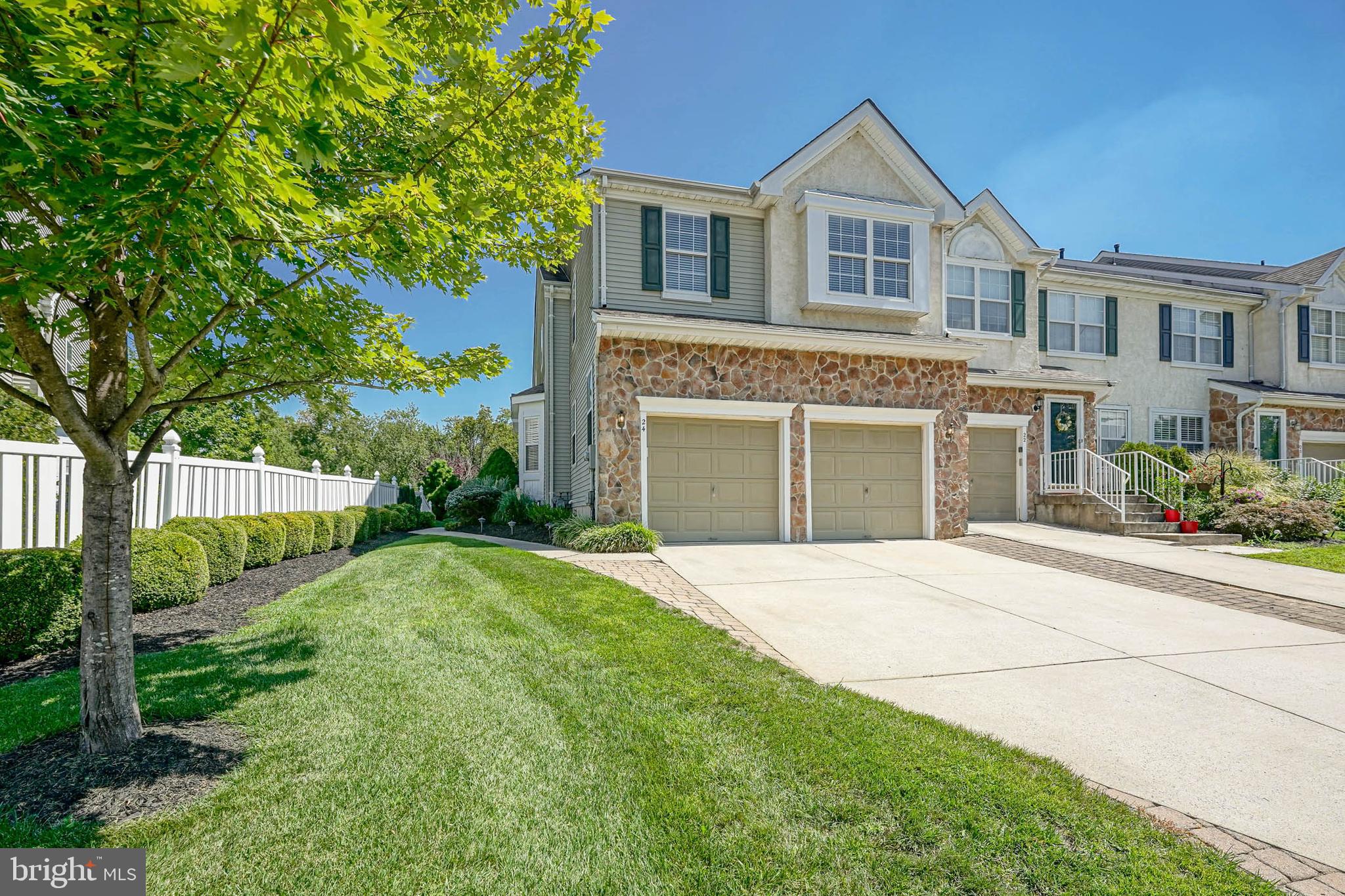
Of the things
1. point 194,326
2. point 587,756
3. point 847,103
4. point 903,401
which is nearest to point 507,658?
point 587,756

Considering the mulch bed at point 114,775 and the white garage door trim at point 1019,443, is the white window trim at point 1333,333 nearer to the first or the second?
the white garage door trim at point 1019,443

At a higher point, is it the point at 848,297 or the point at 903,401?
the point at 848,297

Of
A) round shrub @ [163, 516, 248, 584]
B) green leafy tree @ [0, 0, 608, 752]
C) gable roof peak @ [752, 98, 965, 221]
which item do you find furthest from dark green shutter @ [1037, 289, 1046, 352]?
round shrub @ [163, 516, 248, 584]

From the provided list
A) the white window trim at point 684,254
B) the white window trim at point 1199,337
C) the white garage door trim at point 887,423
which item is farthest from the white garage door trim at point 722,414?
the white window trim at point 1199,337

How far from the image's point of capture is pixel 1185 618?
21.5 feet

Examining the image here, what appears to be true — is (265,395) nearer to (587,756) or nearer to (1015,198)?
(587,756)

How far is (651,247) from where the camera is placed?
12.4m

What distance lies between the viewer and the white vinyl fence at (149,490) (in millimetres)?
5680

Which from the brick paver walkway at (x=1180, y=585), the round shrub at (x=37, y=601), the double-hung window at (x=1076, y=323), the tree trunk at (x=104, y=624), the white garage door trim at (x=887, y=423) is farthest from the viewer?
the double-hung window at (x=1076, y=323)

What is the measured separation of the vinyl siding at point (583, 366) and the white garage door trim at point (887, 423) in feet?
14.1

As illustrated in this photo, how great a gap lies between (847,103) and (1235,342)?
49.7 feet

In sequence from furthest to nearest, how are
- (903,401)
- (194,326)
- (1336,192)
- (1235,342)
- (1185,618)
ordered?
1. (1235,342)
2. (1336,192)
3. (903,401)
4. (1185,618)
5. (194,326)

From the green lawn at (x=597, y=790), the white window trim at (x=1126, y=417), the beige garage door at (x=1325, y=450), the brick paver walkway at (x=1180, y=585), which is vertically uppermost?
the white window trim at (x=1126, y=417)

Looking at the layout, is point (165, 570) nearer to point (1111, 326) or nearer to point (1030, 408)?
point (1030, 408)
